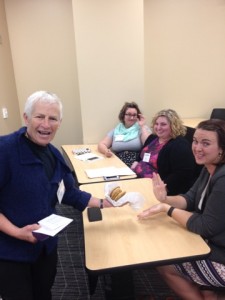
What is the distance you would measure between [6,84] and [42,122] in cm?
245

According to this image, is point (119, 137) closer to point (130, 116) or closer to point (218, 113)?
point (130, 116)

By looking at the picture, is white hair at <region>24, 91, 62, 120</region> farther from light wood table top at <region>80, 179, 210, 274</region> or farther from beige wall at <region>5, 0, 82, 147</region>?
beige wall at <region>5, 0, 82, 147</region>

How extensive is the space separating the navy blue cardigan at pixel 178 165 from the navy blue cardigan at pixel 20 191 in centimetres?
120

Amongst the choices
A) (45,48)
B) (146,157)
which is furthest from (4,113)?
(146,157)

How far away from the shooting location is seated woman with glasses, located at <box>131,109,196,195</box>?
2.03m

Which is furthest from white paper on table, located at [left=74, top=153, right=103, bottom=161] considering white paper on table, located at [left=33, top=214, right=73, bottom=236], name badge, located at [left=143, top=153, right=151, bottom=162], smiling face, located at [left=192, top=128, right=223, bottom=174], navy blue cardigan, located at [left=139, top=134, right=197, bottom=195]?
white paper on table, located at [left=33, top=214, right=73, bottom=236]

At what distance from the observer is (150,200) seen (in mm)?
1612

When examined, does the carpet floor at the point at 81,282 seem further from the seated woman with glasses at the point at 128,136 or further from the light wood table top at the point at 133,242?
the seated woman with glasses at the point at 128,136

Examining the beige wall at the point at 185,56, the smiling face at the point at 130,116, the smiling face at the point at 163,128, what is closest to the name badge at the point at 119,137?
the smiling face at the point at 130,116

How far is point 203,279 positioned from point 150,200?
0.53m

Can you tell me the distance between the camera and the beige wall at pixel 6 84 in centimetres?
305

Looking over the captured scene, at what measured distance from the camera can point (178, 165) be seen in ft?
6.67

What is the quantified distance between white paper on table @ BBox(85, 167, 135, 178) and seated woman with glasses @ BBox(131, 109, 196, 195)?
278 mm

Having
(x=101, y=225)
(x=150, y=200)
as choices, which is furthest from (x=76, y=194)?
(x=150, y=200)
